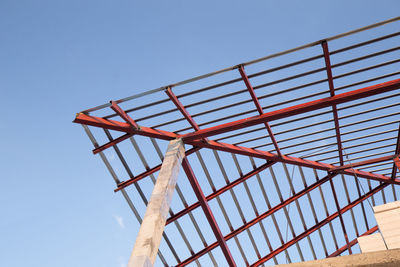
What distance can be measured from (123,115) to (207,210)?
19.9 feet

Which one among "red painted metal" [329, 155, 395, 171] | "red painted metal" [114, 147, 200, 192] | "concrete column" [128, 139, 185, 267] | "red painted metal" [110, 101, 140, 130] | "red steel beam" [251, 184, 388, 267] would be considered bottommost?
"red steel beam" [251, 184, 388, 267]

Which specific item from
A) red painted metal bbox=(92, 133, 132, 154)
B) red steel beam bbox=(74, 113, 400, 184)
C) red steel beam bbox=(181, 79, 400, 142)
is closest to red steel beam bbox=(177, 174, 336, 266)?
red steel beam bbox=(74, 113, 400, 184)

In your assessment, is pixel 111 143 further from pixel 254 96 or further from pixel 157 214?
pixel 254 96

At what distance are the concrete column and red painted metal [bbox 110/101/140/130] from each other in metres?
1.74

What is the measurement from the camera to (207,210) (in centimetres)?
1590

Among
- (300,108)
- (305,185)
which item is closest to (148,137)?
(300,108)

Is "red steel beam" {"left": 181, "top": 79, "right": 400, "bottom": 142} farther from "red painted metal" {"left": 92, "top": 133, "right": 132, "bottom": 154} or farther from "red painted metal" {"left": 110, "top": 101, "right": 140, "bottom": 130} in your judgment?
"red painted metal" {"left": 92, "top": 133, "right": 132, "bottom": 154}

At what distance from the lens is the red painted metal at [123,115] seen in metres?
12.9

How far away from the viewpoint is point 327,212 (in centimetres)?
1986

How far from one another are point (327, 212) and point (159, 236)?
13104 millimetres

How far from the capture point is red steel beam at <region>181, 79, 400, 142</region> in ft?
39.3

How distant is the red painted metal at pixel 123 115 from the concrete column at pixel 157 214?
1.74 meters

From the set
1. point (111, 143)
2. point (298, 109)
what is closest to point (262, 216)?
point (298, 109)

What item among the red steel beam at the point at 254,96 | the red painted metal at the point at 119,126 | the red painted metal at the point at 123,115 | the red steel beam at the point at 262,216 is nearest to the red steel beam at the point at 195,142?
the red painted metal at the point at 119,126
